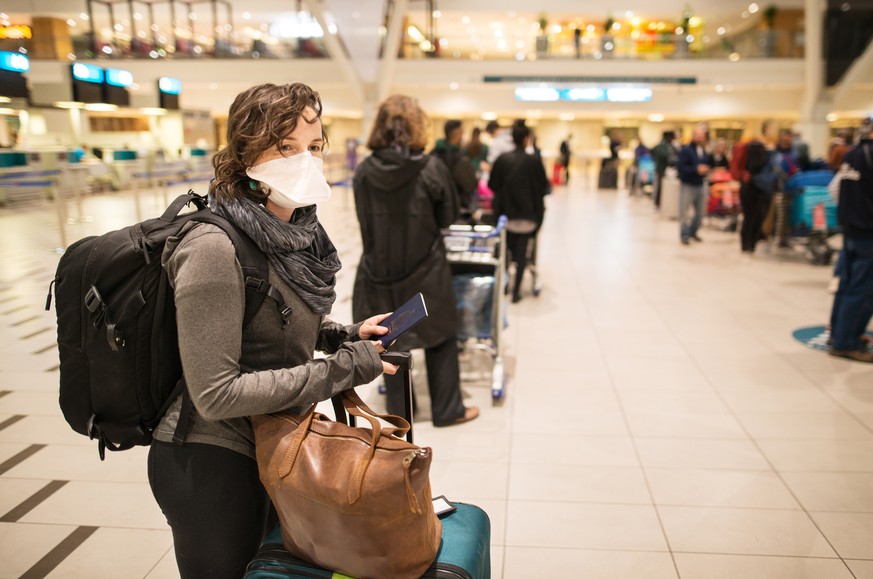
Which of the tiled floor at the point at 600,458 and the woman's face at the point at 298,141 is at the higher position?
the woman's face at the point at 298,141

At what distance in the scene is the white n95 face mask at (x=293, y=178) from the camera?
1.36 m

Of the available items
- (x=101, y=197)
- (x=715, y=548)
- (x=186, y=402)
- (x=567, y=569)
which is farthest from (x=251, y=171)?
(x=101, y=197)

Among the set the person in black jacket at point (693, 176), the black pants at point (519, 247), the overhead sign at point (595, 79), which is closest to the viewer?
the black pants at point (519, 247)

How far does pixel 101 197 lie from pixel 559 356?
3349 mm

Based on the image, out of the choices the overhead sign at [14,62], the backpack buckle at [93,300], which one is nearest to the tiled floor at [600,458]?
the overhead sign at [14,62]

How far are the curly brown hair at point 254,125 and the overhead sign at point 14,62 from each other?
1.83 meters

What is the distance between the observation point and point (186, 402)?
53.9 inches

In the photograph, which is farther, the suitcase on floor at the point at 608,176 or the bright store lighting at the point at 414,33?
the bright store lighting at the point at 414,33

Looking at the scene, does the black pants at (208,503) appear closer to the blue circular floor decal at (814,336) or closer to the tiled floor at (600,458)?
the tiled floor at (600,458)

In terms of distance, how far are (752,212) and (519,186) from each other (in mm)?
4523

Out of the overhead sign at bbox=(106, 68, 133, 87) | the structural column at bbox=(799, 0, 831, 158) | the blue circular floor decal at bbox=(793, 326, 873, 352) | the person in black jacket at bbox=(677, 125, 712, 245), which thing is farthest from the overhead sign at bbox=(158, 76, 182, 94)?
the structural column at bbox=(799, 0, 831, 158)

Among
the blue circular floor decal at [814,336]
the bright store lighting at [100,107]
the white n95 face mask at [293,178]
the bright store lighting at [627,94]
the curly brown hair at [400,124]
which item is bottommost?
the blue circular floor decal at [814,336]

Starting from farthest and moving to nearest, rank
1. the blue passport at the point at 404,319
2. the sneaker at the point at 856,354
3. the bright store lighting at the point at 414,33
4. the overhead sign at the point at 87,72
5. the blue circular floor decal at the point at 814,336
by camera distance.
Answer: the bright store lighting at the point at 414,33 < the blue circular floor decal at the point at 814,336 < the sneaker at the point at 856,354 < the overhead sign at the point at 87,72 < the blue passport at the point at 404,319

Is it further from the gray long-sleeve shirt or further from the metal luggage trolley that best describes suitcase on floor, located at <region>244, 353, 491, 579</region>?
the metal luggage trolley
